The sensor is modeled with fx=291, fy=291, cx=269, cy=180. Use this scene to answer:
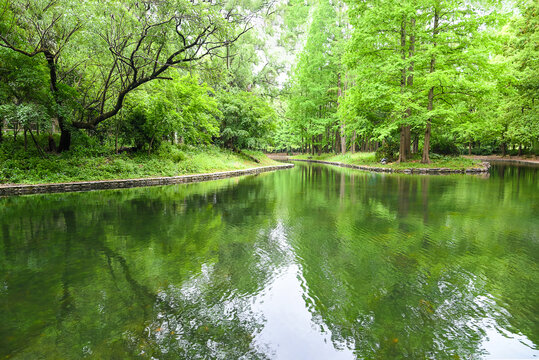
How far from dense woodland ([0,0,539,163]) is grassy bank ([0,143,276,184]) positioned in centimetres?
69

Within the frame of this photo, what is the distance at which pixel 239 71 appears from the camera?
2820 centimetres

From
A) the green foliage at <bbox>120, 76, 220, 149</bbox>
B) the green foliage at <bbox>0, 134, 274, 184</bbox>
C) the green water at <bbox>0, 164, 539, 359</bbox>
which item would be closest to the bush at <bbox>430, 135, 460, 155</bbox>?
the green foliage at <bbox>0, 134, 274, 184</bbox>

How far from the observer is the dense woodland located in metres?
11.8

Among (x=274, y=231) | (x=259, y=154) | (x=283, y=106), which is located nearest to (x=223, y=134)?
(x=259, y=154)

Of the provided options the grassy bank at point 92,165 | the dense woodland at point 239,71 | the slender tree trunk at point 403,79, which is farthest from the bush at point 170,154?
the slender tree trunk at point 403,79

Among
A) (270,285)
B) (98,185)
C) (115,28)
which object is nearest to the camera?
Answer: (270,285)

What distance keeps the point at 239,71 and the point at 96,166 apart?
18.1 meters

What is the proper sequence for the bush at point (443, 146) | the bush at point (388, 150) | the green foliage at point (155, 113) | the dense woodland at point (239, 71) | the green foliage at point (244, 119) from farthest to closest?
1. the bush at point (443, 146)
2. the green foliage at point (244, 119)
3. the bush at point (388, 150)
4. the green foliage at point (155, 113)
5. the dense woodland at point (239, 71)

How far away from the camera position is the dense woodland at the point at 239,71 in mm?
11797

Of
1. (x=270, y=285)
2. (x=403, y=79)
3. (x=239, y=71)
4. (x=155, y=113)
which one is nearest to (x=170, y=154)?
(x=155, y=113)

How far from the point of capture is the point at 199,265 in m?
4.39

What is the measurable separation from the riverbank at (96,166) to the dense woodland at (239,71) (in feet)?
2.94

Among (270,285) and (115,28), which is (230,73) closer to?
(115,28)

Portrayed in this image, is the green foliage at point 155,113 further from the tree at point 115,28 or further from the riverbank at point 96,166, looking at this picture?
the tree at point 115,28
